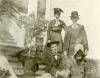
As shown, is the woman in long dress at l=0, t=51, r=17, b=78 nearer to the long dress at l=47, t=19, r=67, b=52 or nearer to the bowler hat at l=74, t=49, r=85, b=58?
the long dress at l=47, t=19, r=67, b=52

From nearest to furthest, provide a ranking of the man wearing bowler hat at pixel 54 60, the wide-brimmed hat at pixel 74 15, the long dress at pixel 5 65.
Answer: the long dress at pixel 5 65
the man wearing bowler hat at pixel 54 60
the wide-brimmed hat at pixel 74 15

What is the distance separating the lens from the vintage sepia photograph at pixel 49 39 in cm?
300

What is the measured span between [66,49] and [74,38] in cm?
17

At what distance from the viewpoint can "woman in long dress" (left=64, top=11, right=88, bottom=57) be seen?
3.13 metres

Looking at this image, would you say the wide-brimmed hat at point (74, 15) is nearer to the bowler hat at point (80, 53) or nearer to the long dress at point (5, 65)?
the bowler hat at point (80, 53)

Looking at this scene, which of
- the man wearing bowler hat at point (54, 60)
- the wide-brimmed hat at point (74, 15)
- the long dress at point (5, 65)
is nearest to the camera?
the long dress at point (5, 65)

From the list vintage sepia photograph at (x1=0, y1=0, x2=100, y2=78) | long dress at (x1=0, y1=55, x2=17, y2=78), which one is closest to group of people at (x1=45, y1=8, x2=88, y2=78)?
vintage sepia photograph at (x1=0, y1=0, x2=100, y2=78)

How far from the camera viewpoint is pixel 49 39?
3.09 m

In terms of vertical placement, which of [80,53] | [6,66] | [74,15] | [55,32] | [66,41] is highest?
[74,15]

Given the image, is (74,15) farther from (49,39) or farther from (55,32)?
(49,39)

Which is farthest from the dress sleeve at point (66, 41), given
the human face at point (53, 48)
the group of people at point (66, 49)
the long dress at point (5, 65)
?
the long dress at point (5, 65)

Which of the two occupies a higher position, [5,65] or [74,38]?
[74,38]

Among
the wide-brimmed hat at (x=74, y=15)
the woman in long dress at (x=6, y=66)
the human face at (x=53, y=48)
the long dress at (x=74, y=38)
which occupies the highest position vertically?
the wide-brimmed hat at (x=74, y=15)

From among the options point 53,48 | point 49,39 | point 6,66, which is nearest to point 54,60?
point 53,48
